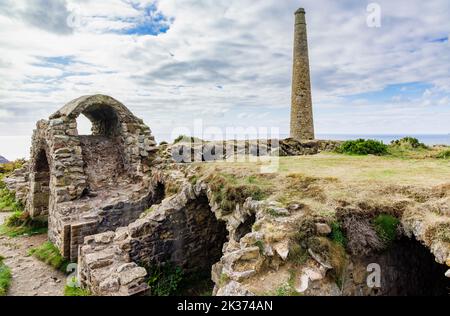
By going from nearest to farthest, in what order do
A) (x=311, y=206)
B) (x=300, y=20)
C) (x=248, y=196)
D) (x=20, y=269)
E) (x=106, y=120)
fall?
1. (x=311, y=206)
2. (x=248, y=196)
3. (x=20, y=269)
4. (x=106, y=120)
5. (x=300, y=20)

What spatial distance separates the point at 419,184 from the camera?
711cm

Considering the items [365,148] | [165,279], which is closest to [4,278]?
[165,279]

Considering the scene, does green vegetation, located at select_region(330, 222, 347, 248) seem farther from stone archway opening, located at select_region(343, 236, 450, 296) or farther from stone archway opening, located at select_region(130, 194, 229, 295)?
stone archway opening, located at select_region(130, 194, 229, 295)

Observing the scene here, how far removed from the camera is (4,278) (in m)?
9.40

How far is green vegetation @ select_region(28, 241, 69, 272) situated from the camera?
10.5 m

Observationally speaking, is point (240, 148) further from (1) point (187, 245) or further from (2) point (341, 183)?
(2) point (341, 183)

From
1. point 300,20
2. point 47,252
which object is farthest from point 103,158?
point 300,20

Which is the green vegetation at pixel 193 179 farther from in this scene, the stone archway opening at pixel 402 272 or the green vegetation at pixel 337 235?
the stone archway opening at pixel 402 272

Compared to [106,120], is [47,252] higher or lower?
lower

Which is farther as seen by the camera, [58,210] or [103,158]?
[103,158]

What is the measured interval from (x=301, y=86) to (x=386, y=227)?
18808mm

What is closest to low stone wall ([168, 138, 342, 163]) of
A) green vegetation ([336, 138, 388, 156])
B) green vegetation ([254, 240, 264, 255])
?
green vegetation ([336, 138, 388, 156])
